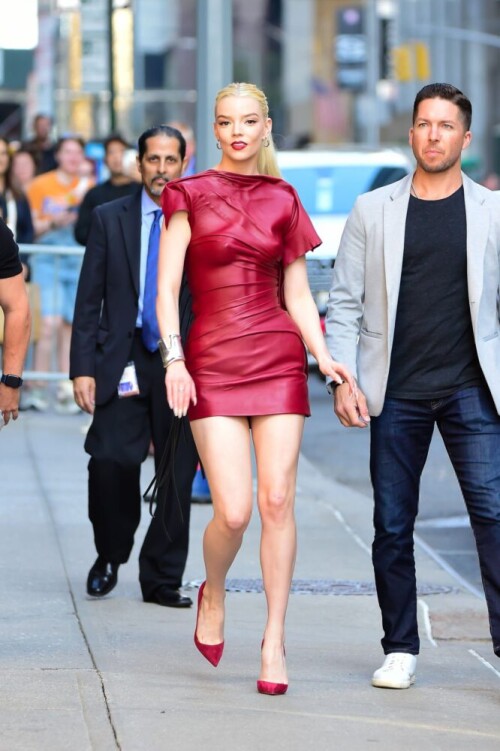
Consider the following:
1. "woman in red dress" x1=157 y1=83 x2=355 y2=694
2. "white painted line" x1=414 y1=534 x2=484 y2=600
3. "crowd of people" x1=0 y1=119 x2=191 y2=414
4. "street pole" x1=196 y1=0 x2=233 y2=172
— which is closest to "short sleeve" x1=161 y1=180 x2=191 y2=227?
"woman in red dress" x1=157 y1=83 x2=355 y2=694

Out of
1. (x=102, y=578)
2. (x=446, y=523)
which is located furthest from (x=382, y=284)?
(x=446, y=523)

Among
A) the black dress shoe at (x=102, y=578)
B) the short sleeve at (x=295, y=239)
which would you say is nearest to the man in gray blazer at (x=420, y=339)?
the short sleeve at (x=295, y=239)

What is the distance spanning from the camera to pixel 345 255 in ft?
19.4

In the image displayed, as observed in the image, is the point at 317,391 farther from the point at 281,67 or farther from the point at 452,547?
→ the point at 281,67

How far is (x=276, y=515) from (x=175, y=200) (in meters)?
1.05

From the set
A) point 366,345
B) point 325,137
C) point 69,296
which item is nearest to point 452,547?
point 366,345

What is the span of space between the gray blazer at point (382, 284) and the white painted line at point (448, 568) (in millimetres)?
2363

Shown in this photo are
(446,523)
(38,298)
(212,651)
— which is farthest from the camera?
(38,298)

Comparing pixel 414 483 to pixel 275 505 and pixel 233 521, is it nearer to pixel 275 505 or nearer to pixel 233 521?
pixel 275 505

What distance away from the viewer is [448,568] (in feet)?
28.2

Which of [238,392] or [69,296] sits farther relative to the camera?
[69,296]

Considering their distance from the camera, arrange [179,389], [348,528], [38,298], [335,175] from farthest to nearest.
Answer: [335,175] < [38,298] < [348,528] < [179,389]

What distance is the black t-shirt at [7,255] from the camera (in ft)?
18.9

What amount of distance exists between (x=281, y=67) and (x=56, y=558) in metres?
96.8
